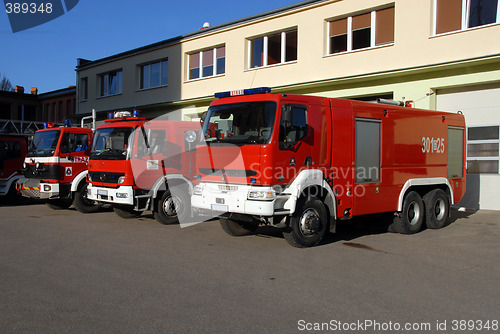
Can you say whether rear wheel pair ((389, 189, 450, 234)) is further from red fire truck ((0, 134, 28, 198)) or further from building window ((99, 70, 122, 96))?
building window ((99, 70, 122, 96))

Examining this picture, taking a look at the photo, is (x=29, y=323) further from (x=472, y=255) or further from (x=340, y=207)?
(x=472, y=255)

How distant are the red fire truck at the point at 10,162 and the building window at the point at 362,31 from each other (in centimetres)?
1146

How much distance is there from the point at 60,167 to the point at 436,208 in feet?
32.3

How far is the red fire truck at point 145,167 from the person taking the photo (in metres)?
→ 10.1

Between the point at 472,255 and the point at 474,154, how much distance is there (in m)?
6.98

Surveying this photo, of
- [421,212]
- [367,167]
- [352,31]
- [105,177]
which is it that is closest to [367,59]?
[352,31]

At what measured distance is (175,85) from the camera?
21.8m

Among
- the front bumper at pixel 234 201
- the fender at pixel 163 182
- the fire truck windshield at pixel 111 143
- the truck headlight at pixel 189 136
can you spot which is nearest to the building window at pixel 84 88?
the fire truck windshield at pixel 111 143

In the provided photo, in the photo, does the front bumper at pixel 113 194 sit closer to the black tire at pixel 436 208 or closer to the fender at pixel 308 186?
the fender at pixel 308 186

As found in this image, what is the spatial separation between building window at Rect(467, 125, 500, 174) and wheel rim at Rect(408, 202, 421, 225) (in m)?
4.97

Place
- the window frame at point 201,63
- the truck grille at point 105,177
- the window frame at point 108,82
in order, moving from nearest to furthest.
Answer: the truck grille at point 105,177, the window frame at point 201,63, the window frame at point 108,82

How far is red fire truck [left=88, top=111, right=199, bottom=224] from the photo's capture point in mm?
10125

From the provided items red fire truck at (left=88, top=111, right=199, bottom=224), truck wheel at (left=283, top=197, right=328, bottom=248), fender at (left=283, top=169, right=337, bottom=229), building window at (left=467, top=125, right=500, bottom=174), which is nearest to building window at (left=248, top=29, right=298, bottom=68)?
building window at (left=467, top=125, right=500, bottom=174)

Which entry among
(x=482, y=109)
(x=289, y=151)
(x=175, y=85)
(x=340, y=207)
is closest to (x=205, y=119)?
(x=289, y=151)
